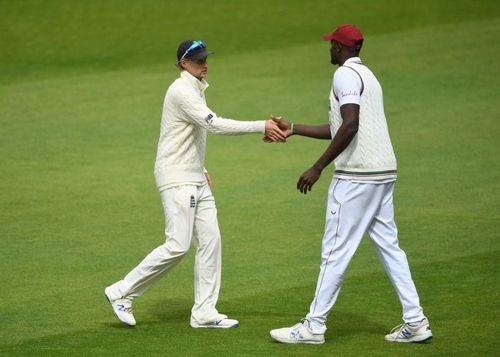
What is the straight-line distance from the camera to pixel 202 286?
9.80 m

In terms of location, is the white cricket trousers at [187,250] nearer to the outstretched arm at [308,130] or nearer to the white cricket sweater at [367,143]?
the outstretched arm at [308,130]

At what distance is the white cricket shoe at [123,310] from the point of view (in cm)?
966

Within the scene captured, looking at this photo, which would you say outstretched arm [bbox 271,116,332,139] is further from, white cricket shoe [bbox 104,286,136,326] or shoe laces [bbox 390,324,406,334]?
white cricket shoe [bbox 104,286,136,326]

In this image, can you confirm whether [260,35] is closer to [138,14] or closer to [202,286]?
[138,14]

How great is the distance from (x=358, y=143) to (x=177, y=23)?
2055cm

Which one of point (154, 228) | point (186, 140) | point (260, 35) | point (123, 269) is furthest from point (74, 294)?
point (260, 35)

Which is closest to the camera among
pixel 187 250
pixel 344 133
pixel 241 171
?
pixel 344 133

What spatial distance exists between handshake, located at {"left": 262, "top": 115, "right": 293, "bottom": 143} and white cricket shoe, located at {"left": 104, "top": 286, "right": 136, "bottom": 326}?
74.1 inches

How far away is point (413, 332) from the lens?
9016mm

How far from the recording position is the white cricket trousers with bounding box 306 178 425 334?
8984 mm

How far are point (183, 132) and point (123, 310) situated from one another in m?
1.62

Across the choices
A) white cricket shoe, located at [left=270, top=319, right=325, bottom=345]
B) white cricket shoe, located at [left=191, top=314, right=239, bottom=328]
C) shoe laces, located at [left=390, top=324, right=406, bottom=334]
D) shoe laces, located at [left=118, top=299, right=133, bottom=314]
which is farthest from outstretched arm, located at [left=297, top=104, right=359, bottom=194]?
shoe laces, located at [left=118, top=299, right=133, bottom=314]

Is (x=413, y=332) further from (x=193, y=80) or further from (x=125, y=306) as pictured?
(x=193, y=80)

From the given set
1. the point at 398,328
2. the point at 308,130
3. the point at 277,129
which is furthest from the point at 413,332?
the point at 277,129
